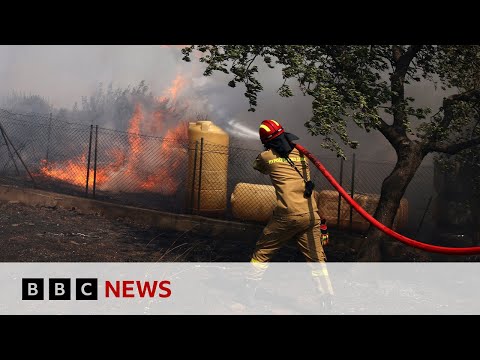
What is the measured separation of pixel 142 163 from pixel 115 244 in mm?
4914

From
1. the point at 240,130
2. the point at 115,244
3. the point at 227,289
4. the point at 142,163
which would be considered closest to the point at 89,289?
the point at 227,289

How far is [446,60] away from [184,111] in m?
8.55

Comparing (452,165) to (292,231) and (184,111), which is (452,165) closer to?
(292,231)

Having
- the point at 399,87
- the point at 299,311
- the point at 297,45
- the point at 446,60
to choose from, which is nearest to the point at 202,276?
the point at 299,311

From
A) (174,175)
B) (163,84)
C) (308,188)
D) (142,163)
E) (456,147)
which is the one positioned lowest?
(174,175)

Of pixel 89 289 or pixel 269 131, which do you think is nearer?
pixel 269 131

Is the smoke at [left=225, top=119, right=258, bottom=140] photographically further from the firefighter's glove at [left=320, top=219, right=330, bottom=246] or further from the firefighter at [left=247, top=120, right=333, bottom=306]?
the firefighter's glove at [left=320, top=219, right=330, bottom=246]

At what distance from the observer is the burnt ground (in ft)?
23.5

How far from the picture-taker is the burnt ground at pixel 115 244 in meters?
7.16

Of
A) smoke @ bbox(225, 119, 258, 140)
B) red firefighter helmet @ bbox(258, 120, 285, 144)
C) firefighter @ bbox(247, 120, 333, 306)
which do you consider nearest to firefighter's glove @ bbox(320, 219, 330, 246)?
firefighter @ bbox(247, 120, 333, 306)

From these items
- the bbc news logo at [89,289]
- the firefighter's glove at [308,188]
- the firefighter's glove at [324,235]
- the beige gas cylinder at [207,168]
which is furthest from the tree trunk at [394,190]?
the beige gas cylinder at [207,168]

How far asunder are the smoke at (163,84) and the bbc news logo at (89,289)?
7214 millimetres

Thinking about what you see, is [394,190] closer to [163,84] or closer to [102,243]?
[102,243]

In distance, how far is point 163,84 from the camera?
14.8 metres
